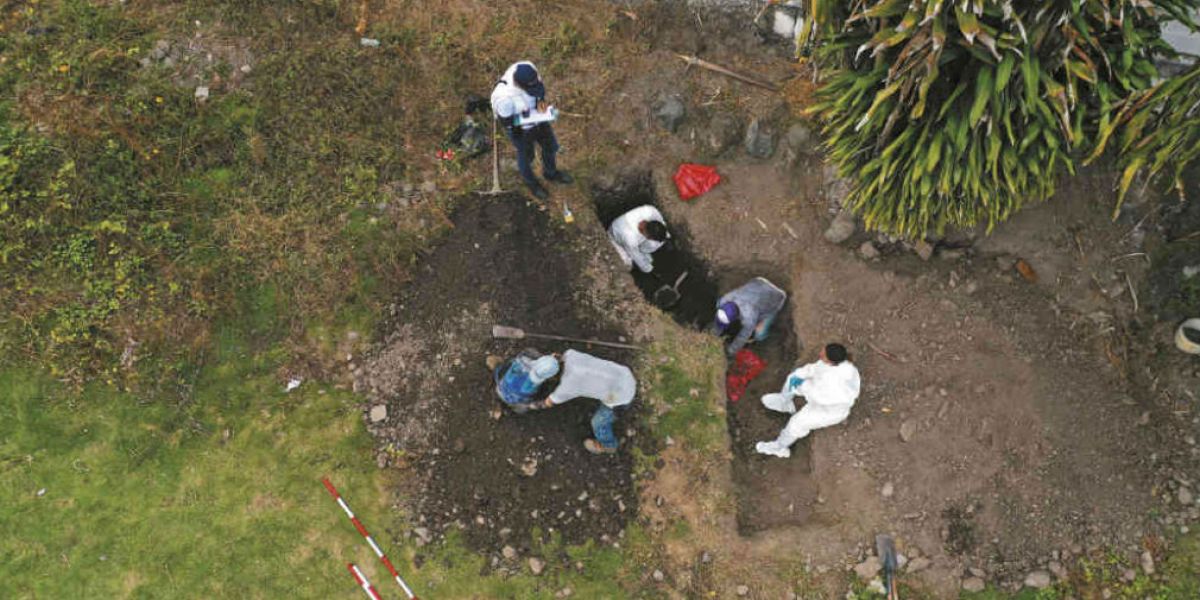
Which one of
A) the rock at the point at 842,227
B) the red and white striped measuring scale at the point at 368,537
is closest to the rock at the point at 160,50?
the red and white striped measuring scale at the point at 368,537

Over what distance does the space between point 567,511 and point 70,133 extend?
7404 mm

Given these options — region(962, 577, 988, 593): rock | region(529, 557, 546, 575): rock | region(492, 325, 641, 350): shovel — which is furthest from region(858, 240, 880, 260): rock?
region(529, 557, 546, 575): rock

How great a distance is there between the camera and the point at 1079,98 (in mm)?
5375

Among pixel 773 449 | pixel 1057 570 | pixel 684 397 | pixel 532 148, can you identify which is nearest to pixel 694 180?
pixel 532 148

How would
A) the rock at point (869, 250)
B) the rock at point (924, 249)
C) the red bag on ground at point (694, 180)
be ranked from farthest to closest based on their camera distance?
the red bag on ground at point (694, 180)
the rock at point (869, 250)
the rock at point (924, 249)

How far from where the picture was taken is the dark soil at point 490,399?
6.76 metres

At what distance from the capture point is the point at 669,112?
8203mm

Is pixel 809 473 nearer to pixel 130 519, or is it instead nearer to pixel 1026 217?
pixel 1026 217

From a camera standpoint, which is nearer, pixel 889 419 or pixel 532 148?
pixel 889 419

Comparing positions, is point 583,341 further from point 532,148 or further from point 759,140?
point 759,140

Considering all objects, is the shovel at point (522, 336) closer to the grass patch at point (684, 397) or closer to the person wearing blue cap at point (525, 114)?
the grass patch at point (684, 397)

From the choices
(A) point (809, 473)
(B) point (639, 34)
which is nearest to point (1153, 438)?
(A) point (809, 473)

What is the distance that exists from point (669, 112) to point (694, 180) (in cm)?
93

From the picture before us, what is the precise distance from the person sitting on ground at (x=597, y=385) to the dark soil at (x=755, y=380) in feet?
5.44
